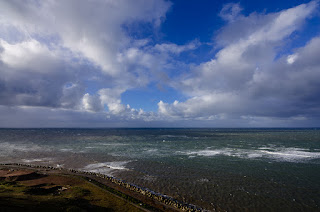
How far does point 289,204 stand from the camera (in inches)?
850

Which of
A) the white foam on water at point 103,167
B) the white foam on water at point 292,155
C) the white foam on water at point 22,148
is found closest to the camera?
the white foam on water at point 103,167

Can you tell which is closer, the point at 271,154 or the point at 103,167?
the point at 103,167

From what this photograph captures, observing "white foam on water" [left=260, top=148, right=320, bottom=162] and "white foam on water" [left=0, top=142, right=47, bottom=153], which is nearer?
"white foam on water" [left=260, top=148, right=320, bottom=162]

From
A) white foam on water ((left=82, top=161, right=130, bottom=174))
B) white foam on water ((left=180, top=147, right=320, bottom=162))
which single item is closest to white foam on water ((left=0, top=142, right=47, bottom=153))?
white foam on water ((left=82, top=161, right=130, bottom=174))

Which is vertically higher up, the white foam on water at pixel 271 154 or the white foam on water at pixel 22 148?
the white foam on water at pixel 22 148

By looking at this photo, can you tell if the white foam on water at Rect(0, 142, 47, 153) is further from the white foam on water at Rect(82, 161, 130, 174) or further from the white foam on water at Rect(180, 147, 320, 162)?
the white foam on water at Rect(180, 147, 320, 162)

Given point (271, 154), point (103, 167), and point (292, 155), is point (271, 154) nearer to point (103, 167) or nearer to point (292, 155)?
point (292, 155)

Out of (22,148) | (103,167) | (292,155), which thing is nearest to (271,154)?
(292,155)

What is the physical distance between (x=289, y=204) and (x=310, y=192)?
6684 mm

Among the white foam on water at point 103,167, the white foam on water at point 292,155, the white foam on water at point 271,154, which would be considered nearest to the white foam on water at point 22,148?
the white foam on water at point 103,167

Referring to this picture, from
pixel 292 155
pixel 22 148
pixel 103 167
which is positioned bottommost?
pixel 292 155

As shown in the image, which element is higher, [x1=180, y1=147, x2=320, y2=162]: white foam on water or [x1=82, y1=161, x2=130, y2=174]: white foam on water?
[x1=82, y1=161, x2=130, y2=174]: white foam on water

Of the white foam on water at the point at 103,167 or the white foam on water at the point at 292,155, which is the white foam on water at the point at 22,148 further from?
the white foam on water at the point at 292,155

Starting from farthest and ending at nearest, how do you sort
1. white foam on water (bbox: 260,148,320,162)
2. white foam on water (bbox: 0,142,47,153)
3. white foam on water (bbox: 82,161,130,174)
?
white foam on water (bbox: 0,142,47,153)
white foam on water (bbox: 260,148,320,162)
white foam on water (bbox: 82,161,130,174)
